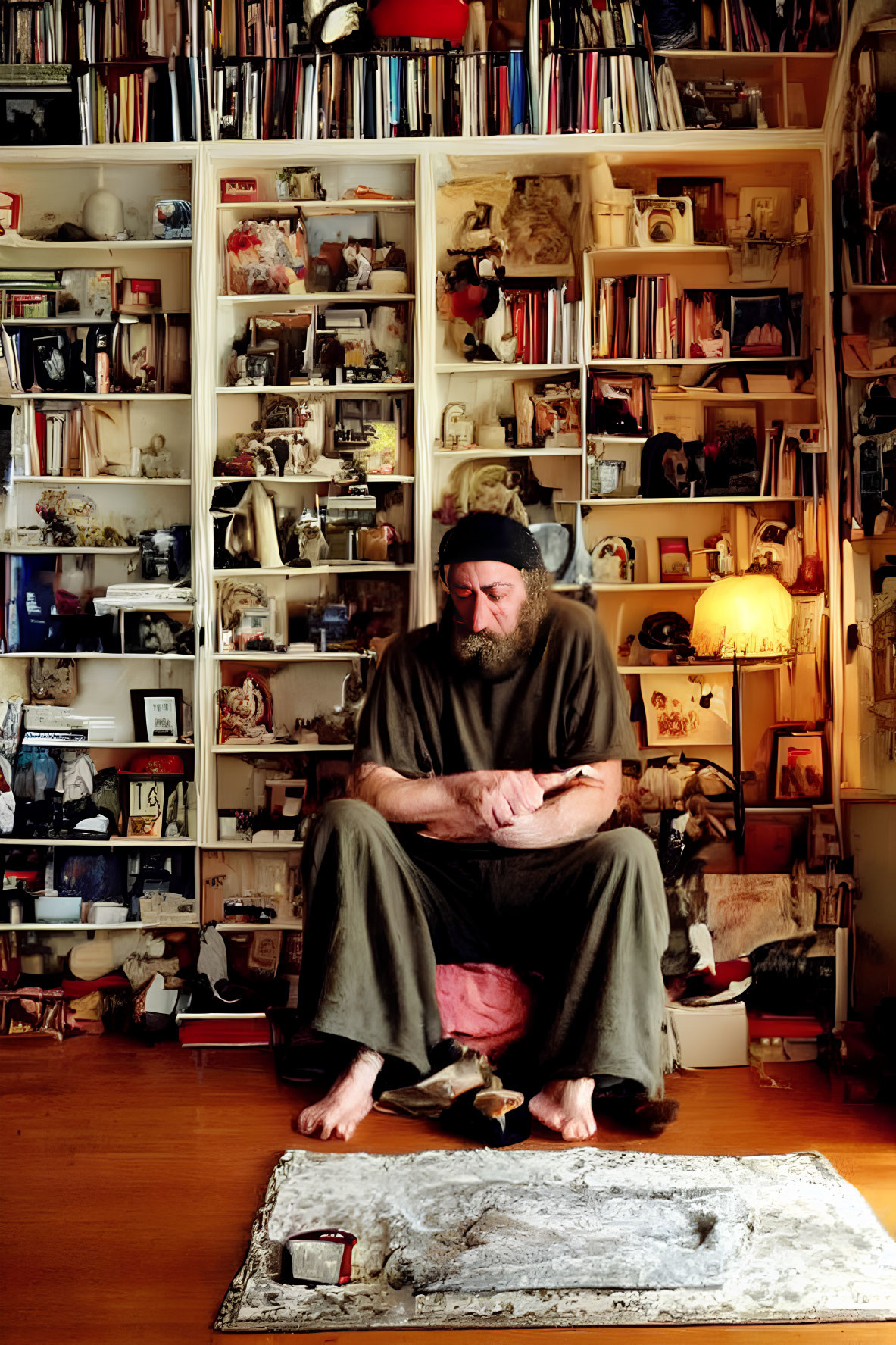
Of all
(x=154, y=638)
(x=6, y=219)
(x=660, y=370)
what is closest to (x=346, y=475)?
(x=154, y=638)

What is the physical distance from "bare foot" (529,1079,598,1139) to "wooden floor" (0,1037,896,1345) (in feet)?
0.14

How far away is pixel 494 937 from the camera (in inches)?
119

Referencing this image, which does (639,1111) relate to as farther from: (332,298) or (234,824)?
(332,298)

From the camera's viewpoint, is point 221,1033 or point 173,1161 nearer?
point 173,1161

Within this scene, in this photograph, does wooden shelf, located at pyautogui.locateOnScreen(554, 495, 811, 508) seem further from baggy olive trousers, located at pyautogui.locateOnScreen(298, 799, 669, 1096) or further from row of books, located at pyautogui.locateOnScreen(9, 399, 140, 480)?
row of books, located at pyautogui.locateOnScreen(9, 399, 140, 480)

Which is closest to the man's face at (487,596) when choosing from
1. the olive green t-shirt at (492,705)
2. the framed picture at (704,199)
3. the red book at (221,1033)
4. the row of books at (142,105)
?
the olive green t-shirt at (492,705)

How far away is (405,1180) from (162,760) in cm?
184

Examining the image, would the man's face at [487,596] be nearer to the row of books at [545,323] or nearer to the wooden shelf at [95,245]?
the row of books at [545,323]

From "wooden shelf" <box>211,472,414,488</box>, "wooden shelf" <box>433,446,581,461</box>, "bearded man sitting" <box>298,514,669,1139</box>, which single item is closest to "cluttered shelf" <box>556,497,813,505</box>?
"wooden shelf" <box>433,446,581,461</box>

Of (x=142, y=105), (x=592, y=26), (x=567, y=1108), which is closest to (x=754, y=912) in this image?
(x=567, y=1108)

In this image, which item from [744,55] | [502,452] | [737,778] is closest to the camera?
[737,778]

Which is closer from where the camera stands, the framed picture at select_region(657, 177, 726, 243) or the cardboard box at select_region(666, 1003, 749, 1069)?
the cardboard box at select_region(666, 1003, 749, 1069)

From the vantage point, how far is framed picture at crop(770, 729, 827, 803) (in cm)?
368

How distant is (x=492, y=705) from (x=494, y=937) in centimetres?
60
